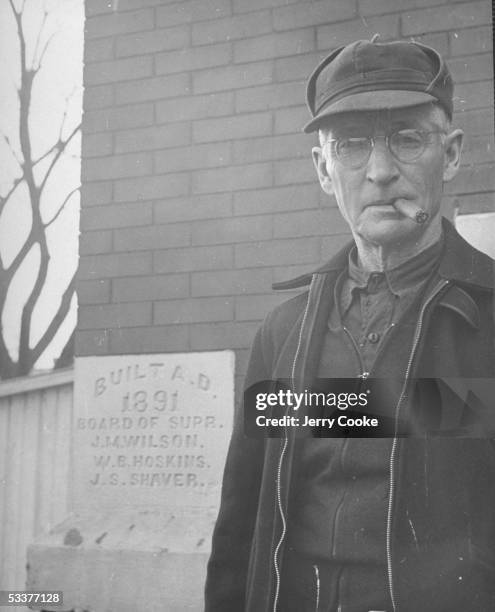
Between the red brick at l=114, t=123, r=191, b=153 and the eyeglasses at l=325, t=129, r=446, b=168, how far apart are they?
0.44m

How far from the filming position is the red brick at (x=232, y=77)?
2074 mm

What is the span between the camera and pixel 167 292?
209cm

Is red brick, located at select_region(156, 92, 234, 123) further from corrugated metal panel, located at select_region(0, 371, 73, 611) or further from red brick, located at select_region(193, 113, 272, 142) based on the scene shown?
corrugated metal panel, located at select_region(0, 371, 73, 611)

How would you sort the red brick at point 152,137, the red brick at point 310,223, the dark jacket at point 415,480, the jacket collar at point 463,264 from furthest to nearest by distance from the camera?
the red brick at point 152,137 → the red brick at point 310,223 → the jacket collar at point 463,264 → the dark jacket at point 415,480

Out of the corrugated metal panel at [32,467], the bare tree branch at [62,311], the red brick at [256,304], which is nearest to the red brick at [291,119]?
the red brick at [256,304]

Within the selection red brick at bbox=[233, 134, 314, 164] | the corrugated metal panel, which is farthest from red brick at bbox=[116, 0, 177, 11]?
the corrugated metal panel

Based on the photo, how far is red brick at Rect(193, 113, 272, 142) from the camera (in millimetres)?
2068

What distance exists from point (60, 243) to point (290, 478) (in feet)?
2.90

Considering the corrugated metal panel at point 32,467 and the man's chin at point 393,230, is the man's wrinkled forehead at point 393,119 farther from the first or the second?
the corrugated metal panel at point 32,467

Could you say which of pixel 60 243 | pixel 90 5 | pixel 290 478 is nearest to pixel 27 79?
pixel 90 5

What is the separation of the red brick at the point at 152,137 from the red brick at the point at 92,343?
1.62ft

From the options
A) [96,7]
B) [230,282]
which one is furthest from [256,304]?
[96,7]

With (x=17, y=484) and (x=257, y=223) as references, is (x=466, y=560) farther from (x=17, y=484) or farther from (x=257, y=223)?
(x=17, y=484)

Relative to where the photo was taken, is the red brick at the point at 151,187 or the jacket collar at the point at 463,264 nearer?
the jacket collar at the point at 463,264
